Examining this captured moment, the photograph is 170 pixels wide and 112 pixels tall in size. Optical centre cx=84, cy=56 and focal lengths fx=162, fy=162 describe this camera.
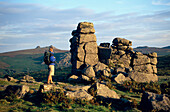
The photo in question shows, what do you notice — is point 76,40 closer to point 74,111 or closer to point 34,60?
point 74,111

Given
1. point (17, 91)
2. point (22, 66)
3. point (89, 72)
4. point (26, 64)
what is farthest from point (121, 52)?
point (26, 64)

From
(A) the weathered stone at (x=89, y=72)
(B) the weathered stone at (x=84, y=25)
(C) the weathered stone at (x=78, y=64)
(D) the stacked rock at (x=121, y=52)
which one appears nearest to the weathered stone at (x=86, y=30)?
(B) the weathered stone at (x=84, y=25)

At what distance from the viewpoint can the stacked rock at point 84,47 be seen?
36719 millimetres

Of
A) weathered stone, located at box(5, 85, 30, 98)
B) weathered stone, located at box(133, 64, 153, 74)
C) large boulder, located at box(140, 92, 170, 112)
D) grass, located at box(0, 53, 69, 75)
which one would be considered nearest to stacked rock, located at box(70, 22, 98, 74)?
weathered stone, located at box(133, 64, 153, 74)

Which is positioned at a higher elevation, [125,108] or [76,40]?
[76,40]

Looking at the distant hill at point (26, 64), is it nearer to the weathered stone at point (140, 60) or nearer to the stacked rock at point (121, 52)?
the stacked rock at point (121, 52)

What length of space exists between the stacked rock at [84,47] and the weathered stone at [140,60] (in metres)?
9.85

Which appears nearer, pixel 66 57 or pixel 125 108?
pixel 125 108

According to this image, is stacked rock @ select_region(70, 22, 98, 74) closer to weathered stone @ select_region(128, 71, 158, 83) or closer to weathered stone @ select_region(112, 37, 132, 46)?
weathered stone @ select_region(112, 37, 132, 46)

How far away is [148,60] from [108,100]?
2562 cm

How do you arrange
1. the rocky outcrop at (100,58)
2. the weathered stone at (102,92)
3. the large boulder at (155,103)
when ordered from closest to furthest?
the large boulder at (155,103) → the weathered stone at (102,92) → the rocky outcrop at (100,58)

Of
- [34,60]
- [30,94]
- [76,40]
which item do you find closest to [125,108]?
[30,94]

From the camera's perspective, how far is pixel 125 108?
14.5 metres

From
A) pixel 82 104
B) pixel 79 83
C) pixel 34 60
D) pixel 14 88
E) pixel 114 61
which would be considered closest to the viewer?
pixel 82 104
